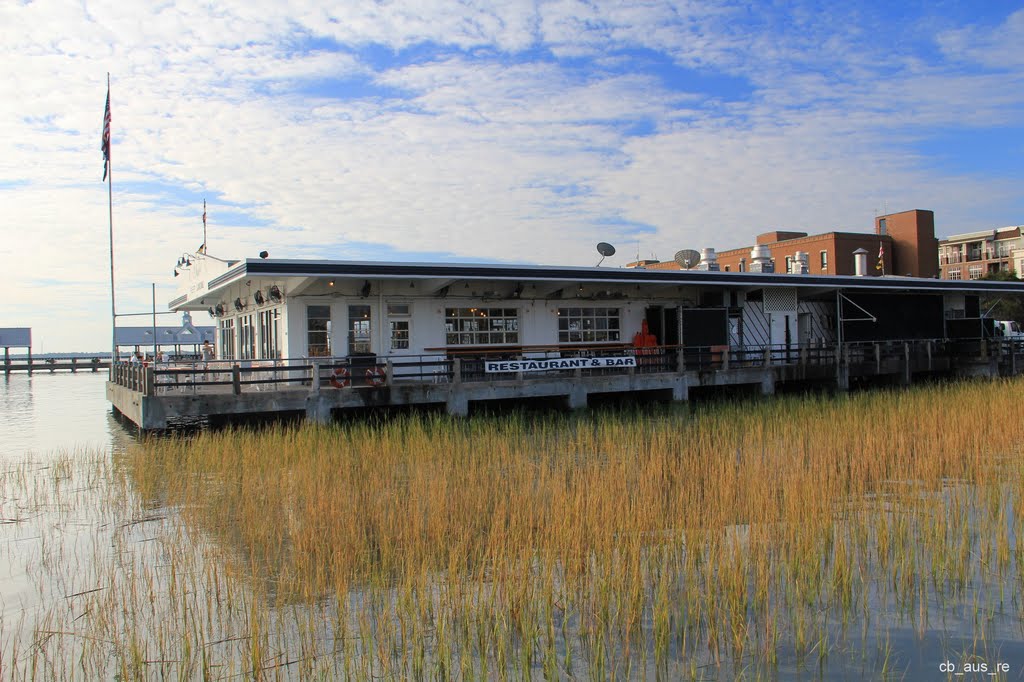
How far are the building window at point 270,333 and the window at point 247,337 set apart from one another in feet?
5.06

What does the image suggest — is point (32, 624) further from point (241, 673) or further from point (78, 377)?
point (78, 377)

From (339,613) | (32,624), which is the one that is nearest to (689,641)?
(339,613)

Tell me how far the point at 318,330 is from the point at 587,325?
915 centimetres

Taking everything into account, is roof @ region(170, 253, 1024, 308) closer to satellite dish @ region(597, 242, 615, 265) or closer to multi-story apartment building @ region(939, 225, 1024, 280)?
satellite dish @ region(597, 242, 615, 265)

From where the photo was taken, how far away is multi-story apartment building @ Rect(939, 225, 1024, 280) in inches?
3659

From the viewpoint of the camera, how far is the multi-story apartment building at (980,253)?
92938mm

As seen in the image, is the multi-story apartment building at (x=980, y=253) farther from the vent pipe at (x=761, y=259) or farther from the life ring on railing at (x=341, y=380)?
the life ring on railing at (x=341, y=380)

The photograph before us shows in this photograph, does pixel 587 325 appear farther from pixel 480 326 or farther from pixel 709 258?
pixel 709 258

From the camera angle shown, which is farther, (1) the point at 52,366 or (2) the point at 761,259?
(1) the point at 52,366

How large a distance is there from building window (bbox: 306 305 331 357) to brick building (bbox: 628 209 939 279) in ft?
195

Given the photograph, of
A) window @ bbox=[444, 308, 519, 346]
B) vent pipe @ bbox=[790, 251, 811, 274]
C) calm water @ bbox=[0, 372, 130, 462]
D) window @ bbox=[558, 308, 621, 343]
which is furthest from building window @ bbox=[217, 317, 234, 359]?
vent pipe @ bbox=[790, 251, 811, 274]

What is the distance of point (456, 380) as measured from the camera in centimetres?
2011

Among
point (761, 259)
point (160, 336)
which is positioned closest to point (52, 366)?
point (160, 336)

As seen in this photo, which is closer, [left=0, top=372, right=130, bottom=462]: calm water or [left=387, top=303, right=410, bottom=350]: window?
[left=0, top=372, right=130, bottom=462]: calm water
